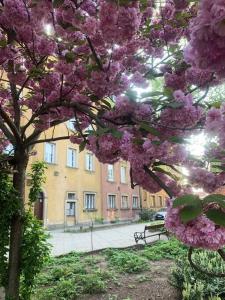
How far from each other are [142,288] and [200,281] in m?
1.35

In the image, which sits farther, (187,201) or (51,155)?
(51,155)

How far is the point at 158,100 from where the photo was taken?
2.43 metres

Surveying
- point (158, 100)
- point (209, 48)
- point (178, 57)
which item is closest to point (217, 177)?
point (158, 100)

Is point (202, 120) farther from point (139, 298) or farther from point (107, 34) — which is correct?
point (139, 298)

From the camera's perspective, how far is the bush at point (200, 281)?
16.3ft

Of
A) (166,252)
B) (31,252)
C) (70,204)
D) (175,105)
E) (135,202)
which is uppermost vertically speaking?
(135,202)

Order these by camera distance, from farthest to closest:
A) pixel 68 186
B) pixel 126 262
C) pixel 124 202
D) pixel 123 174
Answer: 1. pixel 123 174
2. pixel 124 202
3. pixel 68 186
4. pixel 126 262

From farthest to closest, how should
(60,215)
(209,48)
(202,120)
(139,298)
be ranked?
(60,215) < (139,298) < (202,120) < (209,48)

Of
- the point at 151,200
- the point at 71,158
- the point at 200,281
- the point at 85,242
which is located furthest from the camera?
the point at 151,200

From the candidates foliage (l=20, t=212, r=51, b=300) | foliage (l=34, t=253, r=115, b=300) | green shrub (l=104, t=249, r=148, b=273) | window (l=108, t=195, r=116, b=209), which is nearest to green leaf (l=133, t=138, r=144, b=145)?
foliage (l=20, t=212, r=51, b=300)

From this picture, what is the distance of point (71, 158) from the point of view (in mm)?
26375

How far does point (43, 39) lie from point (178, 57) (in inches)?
52.2

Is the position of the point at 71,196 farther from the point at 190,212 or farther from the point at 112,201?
the point at 190,212

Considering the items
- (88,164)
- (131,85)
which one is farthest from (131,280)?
(88,164)
